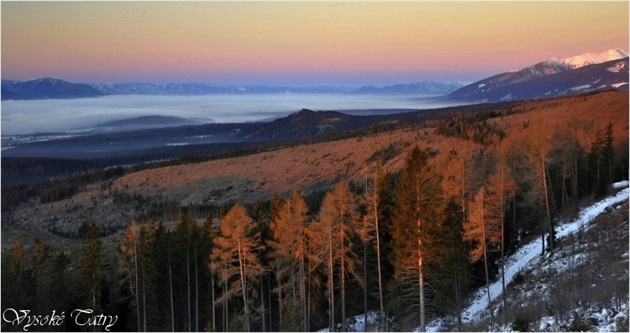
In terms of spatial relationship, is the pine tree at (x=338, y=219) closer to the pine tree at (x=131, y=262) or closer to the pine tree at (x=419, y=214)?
the pine tree at (x=419, y=214)

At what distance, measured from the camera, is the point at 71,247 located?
189 ft

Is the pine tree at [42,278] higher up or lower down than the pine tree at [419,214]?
lower down

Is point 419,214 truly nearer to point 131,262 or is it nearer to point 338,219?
point 338,219

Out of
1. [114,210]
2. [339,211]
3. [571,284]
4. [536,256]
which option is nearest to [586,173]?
[536,256]

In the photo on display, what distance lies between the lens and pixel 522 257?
1716 inches

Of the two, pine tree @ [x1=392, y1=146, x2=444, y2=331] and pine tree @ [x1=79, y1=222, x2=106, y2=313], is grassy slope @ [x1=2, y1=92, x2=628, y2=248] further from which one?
pine tree @ [x1=392, y1=146, x2=444, y2=331]

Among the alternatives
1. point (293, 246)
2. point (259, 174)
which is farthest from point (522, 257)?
point (259, 174)

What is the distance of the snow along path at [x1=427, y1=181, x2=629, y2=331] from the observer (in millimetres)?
35062

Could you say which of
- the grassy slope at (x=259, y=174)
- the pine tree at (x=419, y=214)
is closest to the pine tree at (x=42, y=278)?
the pine tree at (x=419, y=214)

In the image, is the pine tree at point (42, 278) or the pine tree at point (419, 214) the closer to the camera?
the pine tree at point (419, 214)

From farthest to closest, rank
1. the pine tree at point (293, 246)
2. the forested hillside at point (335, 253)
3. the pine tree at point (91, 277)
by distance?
the pine tree at point (91, 277) → the pine tree at point (293, 246) → the forested hillside at point (335, 253)

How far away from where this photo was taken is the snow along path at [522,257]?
35.1 metres

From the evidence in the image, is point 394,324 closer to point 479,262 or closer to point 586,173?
point 479,262

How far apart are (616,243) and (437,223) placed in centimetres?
1551
